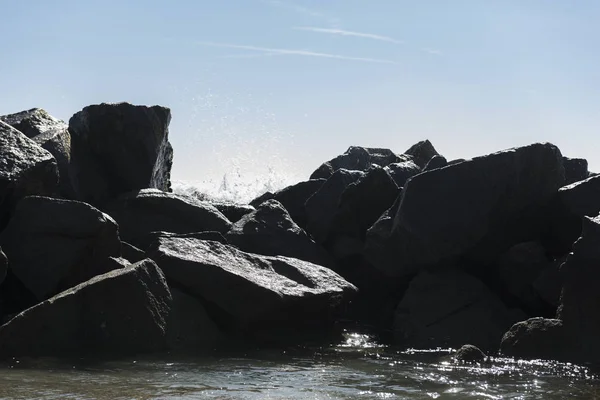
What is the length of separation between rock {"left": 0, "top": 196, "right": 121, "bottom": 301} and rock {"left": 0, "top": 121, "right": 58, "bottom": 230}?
1.77 feet

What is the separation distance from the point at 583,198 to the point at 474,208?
6.59ft

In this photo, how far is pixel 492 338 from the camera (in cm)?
1339

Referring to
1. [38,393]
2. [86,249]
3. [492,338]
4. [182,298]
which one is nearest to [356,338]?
[492,338]

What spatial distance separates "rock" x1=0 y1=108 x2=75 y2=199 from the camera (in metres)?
16.7

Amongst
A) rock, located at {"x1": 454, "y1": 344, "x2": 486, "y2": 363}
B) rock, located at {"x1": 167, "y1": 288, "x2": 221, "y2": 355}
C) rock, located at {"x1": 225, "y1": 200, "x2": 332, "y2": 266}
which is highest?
rock, located at {"x1": 225, "y1": 200, "x2": 332, "y2": 266}

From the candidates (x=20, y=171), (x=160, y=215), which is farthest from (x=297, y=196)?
(x=20, y=171)

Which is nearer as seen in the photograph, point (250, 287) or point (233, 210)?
point (250, 287)

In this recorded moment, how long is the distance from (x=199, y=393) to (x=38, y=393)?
5.67ft

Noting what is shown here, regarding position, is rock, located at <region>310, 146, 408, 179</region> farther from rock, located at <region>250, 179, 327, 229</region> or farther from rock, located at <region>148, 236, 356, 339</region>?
rock, located at <region>148, 236, 356, 339</region>

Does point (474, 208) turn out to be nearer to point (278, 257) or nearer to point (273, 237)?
point (278, 257)

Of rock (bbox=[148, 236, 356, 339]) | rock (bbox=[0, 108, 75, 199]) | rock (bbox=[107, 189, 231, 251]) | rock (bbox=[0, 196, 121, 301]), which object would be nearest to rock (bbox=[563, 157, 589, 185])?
rock (bbox=[148, 236, 356, 339])

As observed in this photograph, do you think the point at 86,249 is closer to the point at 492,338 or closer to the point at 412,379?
the point at 412,379

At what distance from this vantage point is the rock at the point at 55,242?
42.3ft

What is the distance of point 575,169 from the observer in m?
21.1
